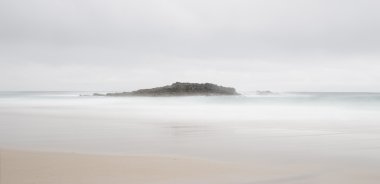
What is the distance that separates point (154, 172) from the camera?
673cm

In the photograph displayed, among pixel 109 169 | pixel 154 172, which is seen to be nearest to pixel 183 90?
pixel 109 169

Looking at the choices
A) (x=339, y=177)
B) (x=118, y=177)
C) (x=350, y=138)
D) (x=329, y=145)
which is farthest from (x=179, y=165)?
(x=350, y=138)

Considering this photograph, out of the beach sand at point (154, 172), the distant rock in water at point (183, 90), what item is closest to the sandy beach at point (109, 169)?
the beach sand at point (154, 172)

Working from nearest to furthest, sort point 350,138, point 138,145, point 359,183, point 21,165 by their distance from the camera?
point 359,183 → point 21,165 → point 138,145 → point 350,138

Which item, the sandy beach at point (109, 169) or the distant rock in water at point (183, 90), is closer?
the sandy beach at point (109, 169)

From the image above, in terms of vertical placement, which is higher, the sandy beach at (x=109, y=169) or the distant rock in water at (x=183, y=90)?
the distant rock in water at (x=183, y=90)

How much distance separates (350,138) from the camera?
39.2 ft

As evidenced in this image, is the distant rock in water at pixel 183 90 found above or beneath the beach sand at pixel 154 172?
above

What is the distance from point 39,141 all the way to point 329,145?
769 centimetres

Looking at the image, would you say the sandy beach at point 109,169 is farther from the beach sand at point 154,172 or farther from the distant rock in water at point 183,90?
the distant rock in water at point 183,90

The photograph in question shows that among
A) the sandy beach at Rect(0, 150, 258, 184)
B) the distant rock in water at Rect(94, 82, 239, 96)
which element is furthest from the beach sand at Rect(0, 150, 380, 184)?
the distant rock in water at Rect(94, 82, 239, 96)

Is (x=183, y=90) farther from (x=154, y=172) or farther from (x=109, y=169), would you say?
(x=154, y=172)

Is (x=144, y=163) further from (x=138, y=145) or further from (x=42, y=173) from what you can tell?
(x=138, y=145)

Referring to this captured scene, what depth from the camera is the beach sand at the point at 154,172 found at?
619 cm
